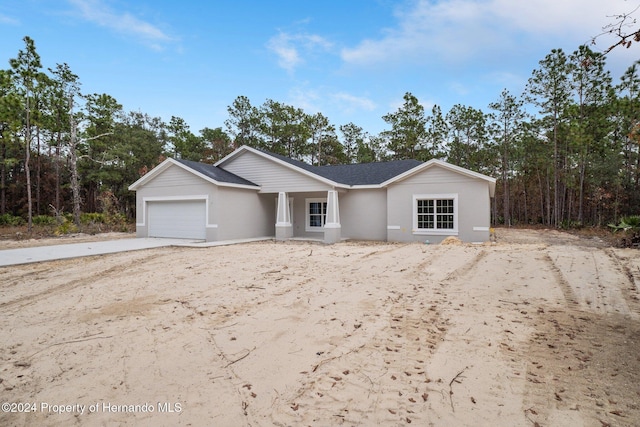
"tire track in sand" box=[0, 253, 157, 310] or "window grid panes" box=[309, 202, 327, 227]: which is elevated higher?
"window grid panes" box=[309, 202, 327, 227]

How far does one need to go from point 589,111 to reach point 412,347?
27966mm

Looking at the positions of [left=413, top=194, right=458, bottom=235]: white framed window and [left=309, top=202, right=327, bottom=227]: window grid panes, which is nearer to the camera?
[left=413, top=194, right=458, bottom=235]: white framed window

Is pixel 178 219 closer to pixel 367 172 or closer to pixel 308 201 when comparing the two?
pixel 308 201

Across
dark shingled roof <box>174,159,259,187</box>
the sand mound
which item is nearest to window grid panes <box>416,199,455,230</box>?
the sand mound

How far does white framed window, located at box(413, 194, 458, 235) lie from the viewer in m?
13.7

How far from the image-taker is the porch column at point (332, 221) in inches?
580

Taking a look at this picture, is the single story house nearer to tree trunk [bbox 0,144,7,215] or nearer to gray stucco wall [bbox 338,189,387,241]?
gray stucco wall [bbox 338,189,387,241]

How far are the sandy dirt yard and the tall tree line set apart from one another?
18497 millimetres

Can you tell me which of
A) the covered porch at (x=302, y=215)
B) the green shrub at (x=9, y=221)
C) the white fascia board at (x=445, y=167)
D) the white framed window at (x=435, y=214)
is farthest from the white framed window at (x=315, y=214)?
the green shrub at (x=9, y=221)

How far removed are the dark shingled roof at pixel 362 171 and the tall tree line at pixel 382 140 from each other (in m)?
13.5

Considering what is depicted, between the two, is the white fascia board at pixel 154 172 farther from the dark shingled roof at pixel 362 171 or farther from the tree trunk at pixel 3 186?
the tree trunk at pixel 3 186

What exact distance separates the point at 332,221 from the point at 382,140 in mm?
21764

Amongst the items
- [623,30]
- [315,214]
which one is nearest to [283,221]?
[315,214]

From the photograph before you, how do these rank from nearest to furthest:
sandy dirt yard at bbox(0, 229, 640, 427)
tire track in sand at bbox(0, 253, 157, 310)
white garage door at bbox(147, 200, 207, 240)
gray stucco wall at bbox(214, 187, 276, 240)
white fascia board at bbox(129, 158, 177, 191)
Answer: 1. sandy dirt yard at bbox(0, 229, 640, 427)
2. tire track in sand at bbox(0, 253, 157, 310)
3. gray stucco wall at bbox(214, 187, 276, 240)
4. white garage door at bbox(147, 200, 207, 240)
5. white fascia board at bbox(129, 158, 177, 191)
